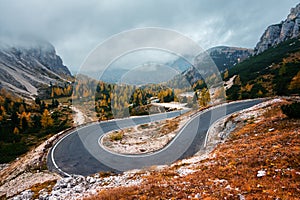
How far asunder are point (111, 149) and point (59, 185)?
35.8 feet

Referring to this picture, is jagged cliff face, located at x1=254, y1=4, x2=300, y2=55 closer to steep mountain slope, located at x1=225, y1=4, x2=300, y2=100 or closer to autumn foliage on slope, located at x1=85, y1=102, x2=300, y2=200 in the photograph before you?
steep mountain slope, located at x1=225, y1=4, x2=300, y2=100

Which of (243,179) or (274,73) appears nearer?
(243,179)

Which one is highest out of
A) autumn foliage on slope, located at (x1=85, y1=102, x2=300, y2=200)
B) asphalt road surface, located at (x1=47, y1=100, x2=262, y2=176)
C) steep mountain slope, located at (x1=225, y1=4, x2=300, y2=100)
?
steep mountain slope, located at (x1=225, y1=4, x2=300, y2=100)

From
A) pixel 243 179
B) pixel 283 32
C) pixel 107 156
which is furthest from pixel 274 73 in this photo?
pixel 283 32

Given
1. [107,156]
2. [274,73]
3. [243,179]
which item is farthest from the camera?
[274,73]

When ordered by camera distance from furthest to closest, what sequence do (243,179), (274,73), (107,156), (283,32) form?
(283,32) → (274,73) → (107,156) → (243,179)

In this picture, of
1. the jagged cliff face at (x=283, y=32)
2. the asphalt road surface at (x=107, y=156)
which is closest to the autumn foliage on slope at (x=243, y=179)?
the asphalt road surface at (x=107, y=156)

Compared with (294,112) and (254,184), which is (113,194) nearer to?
(254,184)

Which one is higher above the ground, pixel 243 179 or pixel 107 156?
pixel 243 179

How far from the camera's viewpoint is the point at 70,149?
86.0 feet

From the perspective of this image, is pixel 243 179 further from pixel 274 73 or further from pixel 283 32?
pixel 283 32

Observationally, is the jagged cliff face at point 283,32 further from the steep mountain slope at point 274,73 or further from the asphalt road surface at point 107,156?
the asphalt road surface at point 107,156

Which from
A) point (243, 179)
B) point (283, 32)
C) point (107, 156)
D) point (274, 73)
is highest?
point (283, 32)

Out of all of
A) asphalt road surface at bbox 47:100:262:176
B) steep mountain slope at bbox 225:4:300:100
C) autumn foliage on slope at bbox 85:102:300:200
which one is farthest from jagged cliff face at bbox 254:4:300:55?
autumn foliage on slope at bbox 85:102:300:200
